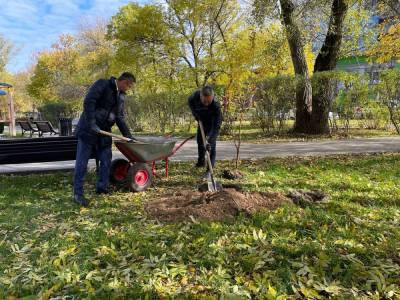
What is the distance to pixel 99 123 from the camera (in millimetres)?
5332

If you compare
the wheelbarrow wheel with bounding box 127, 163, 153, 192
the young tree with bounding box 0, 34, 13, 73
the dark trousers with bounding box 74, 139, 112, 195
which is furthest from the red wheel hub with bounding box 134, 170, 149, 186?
the young tree with bounding box 0, 34, 13, 73

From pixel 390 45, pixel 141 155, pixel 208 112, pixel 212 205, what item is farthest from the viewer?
pixel 390 45

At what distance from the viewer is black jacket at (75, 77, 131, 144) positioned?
5.05m

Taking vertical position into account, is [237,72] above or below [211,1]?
below

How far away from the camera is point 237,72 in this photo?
8805 mm

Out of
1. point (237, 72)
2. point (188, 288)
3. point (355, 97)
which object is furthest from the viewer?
point (355, 97)

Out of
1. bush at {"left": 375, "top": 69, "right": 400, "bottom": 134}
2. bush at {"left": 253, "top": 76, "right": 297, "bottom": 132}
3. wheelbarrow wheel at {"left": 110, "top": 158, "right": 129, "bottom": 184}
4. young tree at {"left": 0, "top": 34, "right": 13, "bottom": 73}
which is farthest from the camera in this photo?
young tree at {"left": 0, "top": 34, "right": 13, "bottom": 73}

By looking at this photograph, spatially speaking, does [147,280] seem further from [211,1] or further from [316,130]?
[211,1]

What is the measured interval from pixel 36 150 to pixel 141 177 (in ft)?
6.57

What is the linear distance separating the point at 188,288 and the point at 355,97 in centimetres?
1175

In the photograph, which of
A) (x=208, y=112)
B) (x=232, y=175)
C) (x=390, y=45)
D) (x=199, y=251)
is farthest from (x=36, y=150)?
(x=390, y=45)

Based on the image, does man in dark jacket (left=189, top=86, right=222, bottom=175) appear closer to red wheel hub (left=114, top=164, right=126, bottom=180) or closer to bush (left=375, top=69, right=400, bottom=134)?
red wheel hub (left=114, top=164, right=126, bottom=180)

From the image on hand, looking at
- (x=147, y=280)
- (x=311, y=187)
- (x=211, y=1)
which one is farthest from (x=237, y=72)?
(x=211, y=1)

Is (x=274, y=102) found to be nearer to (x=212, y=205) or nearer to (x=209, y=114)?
(x=209, y=114)
